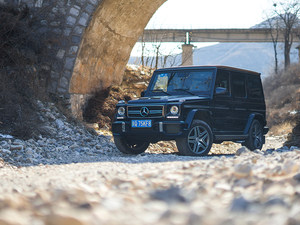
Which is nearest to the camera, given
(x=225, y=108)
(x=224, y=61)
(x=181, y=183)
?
(x=181, y=183)

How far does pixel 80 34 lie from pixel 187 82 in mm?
3887

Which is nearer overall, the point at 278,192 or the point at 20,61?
the point at 278,192

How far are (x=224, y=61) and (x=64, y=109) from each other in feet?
544

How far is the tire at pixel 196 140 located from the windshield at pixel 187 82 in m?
0.75

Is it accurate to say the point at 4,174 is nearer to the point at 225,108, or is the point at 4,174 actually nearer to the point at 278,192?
the point at 278,192

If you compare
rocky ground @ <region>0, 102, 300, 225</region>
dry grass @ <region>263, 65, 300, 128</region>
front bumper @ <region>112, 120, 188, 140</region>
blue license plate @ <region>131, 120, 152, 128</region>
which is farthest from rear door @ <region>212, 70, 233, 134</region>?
dry grass @ <region>263, 65, 300, 128</region>

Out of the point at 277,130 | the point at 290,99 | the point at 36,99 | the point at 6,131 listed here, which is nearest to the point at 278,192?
the point at 6,131

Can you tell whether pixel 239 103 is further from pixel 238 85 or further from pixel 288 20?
pixel 288 20

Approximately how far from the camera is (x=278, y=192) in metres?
3.17

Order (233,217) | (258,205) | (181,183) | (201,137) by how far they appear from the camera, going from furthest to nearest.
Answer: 1. (201,137)
2. (181,183)
3. (258,205)
4. (233,217)

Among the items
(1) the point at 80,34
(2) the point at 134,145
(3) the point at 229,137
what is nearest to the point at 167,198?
(3) the point at 229,137

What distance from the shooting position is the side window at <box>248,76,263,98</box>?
9680mm

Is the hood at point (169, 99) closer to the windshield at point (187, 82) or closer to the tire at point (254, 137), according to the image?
the windshield at point (187, 82)

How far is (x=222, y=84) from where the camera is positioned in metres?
8.70
